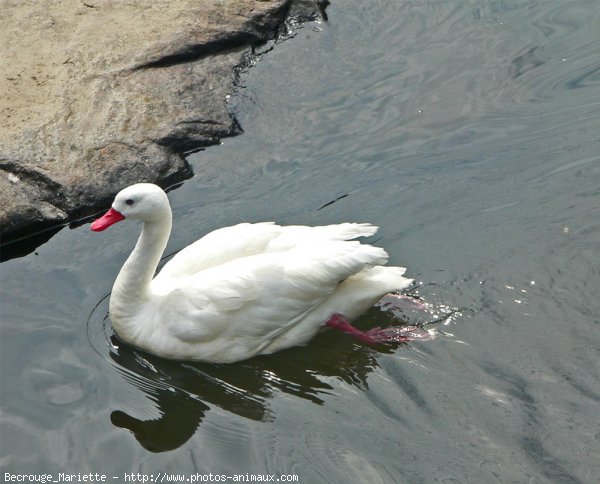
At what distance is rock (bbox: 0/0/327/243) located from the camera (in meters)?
7.98

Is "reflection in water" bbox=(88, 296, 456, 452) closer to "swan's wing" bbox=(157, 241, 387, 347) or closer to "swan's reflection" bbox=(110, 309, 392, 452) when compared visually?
"swan's reflection" bbox=(110, 309, 392, 452)

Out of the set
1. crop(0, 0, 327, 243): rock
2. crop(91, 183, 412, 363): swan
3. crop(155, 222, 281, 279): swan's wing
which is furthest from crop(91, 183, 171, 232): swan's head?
crop(0, 0, 327, 243): rock

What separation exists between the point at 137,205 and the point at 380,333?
173 centimetres

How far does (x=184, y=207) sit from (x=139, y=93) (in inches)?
55.6

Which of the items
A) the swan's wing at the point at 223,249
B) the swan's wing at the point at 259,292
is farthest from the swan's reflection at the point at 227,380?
the swan's wing at the point at 223,249

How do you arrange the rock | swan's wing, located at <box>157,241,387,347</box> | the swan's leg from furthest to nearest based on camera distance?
1. the rock
2. the swan's leg
3. swan's wing, located at <box>157,241,387,347</box>

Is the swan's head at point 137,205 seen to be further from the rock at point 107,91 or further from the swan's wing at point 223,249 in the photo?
the rock at point 107,91

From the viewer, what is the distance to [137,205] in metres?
6.43

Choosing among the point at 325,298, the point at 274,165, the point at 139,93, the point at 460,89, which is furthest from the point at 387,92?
the point at 325,298

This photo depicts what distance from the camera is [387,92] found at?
9.16m

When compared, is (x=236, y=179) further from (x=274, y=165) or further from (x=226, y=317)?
(x=226, y=317)

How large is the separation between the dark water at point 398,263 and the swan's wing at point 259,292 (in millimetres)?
261

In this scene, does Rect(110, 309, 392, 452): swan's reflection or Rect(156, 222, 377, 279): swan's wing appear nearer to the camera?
Rect(110, 309, 392, 452): swan's reflection

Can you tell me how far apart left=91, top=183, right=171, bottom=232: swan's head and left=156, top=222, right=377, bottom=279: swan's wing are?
13.6 inches
